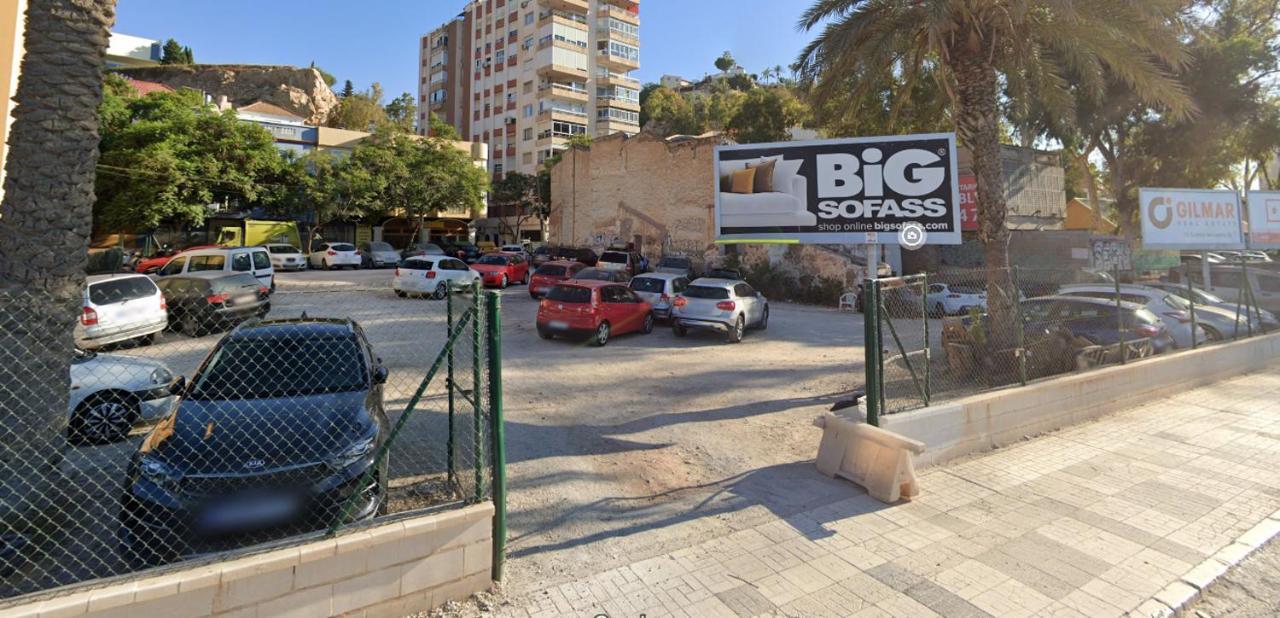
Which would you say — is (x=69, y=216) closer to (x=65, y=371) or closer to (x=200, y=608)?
(x=65, y=371)

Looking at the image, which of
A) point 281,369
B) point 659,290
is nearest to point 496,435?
point 281,369

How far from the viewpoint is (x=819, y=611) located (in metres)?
3.70

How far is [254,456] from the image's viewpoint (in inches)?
160

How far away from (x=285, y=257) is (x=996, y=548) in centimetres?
3221

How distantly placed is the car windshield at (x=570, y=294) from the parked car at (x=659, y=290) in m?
2.53

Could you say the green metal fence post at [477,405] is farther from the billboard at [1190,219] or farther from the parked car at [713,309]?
the billboard at [1190,219]

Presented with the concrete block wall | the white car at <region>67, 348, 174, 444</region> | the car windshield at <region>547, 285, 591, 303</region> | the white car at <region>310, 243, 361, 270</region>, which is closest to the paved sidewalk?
the concrete block wall

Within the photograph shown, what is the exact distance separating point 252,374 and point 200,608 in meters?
2.60

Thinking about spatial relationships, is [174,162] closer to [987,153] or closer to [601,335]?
[601,335]

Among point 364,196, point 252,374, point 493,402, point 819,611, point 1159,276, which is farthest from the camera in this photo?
point 364,196

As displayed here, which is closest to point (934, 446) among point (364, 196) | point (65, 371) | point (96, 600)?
point (96, 600)

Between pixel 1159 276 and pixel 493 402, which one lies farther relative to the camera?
pixel 1159 276

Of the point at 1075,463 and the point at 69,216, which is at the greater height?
the point at 69,216

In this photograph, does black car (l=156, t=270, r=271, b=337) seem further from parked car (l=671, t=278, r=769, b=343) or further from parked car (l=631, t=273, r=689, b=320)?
parked car (l=671, t=278, r=769, b=343)
